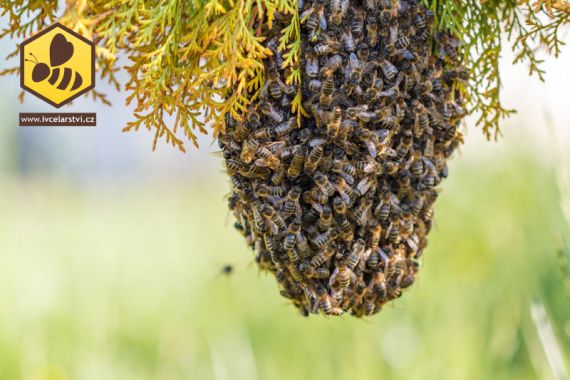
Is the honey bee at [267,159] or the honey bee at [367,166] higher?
the honey bee at [267,159]

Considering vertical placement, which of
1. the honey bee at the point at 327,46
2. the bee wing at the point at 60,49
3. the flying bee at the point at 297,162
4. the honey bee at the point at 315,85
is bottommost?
the flying bee at the point at 297,162

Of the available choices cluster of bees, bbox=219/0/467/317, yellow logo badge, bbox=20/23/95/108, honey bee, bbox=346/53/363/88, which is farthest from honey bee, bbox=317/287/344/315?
yellow logo badge, bbox=20/23/95/108

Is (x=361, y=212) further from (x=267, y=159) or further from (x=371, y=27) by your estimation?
(x=371, y=27)

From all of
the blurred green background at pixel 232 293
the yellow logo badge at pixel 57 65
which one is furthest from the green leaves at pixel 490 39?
the blurred green background at pixel 232 293

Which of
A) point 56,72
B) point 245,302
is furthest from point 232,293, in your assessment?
point 56,72

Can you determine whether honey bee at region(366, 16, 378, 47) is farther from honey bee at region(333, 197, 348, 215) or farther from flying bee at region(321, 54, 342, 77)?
honey bee at region(333, 197, 348, 215)

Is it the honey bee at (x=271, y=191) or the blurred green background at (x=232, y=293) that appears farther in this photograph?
the blurred green background at (x=232, y=293)

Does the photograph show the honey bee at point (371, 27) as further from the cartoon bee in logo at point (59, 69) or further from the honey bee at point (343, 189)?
the cartoon bee in logo at point (59, 69)
